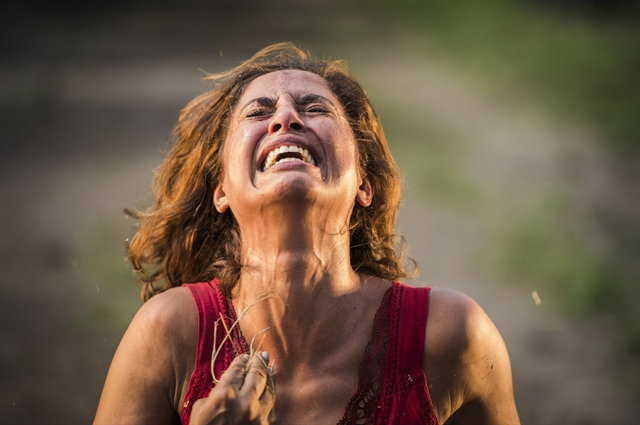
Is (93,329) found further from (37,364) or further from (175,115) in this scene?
(175,115)

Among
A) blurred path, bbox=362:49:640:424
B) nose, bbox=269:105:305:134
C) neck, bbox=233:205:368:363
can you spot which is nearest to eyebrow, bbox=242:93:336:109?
nose, bbox=269:105:305:134

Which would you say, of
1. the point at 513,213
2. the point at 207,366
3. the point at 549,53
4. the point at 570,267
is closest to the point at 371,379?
the point at 207,366

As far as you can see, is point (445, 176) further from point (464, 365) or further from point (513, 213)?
point (464, 365)

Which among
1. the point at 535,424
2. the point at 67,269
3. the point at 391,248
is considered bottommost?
the point at 535,424

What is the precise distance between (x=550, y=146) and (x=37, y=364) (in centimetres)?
417

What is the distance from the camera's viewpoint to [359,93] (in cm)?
305

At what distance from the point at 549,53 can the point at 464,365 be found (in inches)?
198

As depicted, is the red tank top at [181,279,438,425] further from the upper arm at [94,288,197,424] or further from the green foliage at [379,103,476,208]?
the green foliage at [379,103,476,208]

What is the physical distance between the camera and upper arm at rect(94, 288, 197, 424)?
238 centimetres

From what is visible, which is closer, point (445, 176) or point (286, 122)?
point (286, 122)

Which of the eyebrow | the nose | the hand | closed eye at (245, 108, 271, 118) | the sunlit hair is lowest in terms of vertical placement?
the hand

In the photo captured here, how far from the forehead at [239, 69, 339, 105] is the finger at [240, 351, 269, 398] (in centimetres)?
111

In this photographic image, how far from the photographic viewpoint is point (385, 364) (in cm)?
243

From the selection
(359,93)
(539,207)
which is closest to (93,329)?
(359,93)
